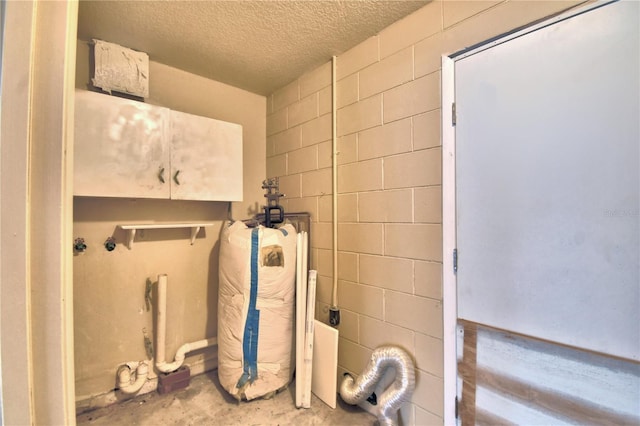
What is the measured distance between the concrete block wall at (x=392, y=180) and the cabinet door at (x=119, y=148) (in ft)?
3.59

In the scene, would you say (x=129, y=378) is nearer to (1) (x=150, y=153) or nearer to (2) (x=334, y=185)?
(1) (x=150, y=153)

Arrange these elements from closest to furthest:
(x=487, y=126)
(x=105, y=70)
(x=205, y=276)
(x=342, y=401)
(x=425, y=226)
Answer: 1. (x=487, y=126)
2. (x=425, y=226)
3. (x=105, y=70)
4. (x=342, y=401)
5. (x=205, y=276)

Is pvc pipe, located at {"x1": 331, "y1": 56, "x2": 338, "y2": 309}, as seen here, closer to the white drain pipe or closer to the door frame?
the door frame

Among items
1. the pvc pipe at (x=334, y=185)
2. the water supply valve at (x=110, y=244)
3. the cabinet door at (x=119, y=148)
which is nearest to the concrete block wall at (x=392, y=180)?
the pvc pipe at (x=334, y=185)

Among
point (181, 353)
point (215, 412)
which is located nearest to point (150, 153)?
point (181, 353)

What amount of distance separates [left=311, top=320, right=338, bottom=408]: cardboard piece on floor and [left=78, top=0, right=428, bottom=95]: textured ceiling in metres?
2.02

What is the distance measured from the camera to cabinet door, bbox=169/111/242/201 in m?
2.02

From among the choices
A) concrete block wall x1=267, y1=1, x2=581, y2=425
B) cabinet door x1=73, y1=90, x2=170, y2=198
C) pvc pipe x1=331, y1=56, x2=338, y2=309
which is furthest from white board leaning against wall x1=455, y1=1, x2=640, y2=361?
cabinet door x1=73, y1=90, x2=170, y2=198

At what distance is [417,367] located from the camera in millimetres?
1637

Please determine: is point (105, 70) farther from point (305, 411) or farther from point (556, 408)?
point (556, 408)

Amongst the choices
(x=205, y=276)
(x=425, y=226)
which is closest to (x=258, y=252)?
(x=205, y=276)

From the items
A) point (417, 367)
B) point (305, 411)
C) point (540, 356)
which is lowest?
point (305, 411)

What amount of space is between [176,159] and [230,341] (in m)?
1.35

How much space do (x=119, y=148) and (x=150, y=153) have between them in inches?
6.8
